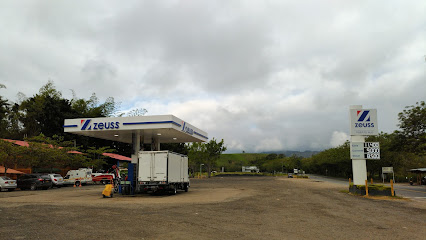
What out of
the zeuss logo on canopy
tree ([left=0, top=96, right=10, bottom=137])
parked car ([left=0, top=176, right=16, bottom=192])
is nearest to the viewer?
the zeuss logo on canopy

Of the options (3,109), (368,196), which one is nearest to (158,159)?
(368,196)

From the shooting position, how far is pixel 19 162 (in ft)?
106

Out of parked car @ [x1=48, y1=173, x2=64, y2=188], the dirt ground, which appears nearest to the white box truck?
the dirt ground

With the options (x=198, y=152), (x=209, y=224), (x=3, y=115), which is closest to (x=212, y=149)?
(x=198, y=152)

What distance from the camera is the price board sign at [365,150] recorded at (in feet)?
72.6

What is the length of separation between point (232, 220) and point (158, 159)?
1046cm

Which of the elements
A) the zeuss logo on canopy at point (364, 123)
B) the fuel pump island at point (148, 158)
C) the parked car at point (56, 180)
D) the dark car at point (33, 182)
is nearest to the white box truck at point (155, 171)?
the fuel pump island at point (148, 158)

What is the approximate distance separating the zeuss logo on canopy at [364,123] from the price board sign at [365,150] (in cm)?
90

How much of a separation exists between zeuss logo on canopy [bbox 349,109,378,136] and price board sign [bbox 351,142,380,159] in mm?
901

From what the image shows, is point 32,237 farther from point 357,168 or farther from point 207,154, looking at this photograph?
point 207,154

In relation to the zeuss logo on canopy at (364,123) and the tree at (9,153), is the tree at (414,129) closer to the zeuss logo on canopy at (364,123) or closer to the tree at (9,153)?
the zeuss logo on canopy at (364,123)

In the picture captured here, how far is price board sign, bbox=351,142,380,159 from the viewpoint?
72.6 ft

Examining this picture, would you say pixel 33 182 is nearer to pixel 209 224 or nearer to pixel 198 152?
pixel 209 224

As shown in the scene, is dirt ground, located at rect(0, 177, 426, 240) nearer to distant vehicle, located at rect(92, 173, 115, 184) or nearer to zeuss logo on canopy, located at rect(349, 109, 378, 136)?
zeuss logo on canopy, located at rect(349, 109, 378, 136)
